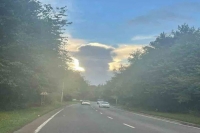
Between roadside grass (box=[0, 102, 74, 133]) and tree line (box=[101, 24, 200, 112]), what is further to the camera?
tree line (box=[101, 24, 200, 112])

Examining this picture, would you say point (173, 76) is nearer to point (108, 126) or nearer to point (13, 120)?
point (108, 126)

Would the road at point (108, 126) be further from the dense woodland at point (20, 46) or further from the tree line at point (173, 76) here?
the tree line at point (173, 76)

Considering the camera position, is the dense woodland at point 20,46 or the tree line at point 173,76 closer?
the dense woodland at point 20,46

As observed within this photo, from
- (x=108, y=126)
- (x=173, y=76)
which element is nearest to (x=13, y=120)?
(x=108, y=126)

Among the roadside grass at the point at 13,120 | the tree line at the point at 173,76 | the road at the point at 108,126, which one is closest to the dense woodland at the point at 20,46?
the roadside grass at the point at 13,120

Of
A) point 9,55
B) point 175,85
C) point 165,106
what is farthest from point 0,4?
point 165,106

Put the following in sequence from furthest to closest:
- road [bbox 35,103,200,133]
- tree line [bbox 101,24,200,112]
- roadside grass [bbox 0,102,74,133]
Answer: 1. tree line [bbox 101,24,200,112]
2. road [bbox 35,103,200,133]
3. roadside grass [bbox 0,102,74,133]

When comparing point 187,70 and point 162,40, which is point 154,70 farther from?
point 162,40

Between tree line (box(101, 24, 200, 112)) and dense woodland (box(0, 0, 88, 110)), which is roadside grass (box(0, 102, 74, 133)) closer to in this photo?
dense woodland (box(0, 0, 88, 110))

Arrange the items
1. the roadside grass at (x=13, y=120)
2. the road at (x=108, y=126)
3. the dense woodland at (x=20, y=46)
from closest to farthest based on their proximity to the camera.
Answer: the roadside grass at (x=13, y=120) → the road at (x=108, y=126) → the dense woodland at (x=20, y=46)

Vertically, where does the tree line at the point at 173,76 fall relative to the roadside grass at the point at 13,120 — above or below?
above

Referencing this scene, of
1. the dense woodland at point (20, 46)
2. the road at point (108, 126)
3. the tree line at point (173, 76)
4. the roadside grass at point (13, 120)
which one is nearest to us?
the roadside grass at point (13, 120)

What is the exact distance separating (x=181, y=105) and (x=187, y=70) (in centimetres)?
562

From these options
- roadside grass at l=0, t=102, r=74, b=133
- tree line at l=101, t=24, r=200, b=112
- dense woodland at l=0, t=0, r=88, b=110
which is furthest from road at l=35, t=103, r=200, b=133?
tree line at l=101, t=24, r=200, b=112
